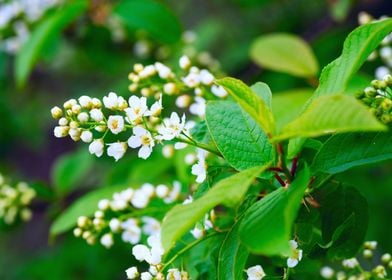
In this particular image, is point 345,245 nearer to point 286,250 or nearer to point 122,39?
point 286,250

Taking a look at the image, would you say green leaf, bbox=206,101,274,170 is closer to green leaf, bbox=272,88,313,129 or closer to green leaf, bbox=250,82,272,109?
green leaf, bbox=250,82,272,109

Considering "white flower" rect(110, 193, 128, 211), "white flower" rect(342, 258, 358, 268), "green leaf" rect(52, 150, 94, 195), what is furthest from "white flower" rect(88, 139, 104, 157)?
"green leaf" rect(52, 150, 94, 195)

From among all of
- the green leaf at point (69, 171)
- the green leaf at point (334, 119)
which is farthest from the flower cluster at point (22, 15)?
the green leaf at point (334, 119)

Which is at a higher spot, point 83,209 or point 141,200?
point 141,200

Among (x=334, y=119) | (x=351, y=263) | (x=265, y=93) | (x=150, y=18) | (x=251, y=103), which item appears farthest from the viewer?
(x=150, y=18)

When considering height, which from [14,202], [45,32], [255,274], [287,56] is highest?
[255,274]

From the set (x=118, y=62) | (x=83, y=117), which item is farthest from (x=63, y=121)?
(x=118, y=62)

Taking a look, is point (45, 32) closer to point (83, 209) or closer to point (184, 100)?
point (83, 209)
